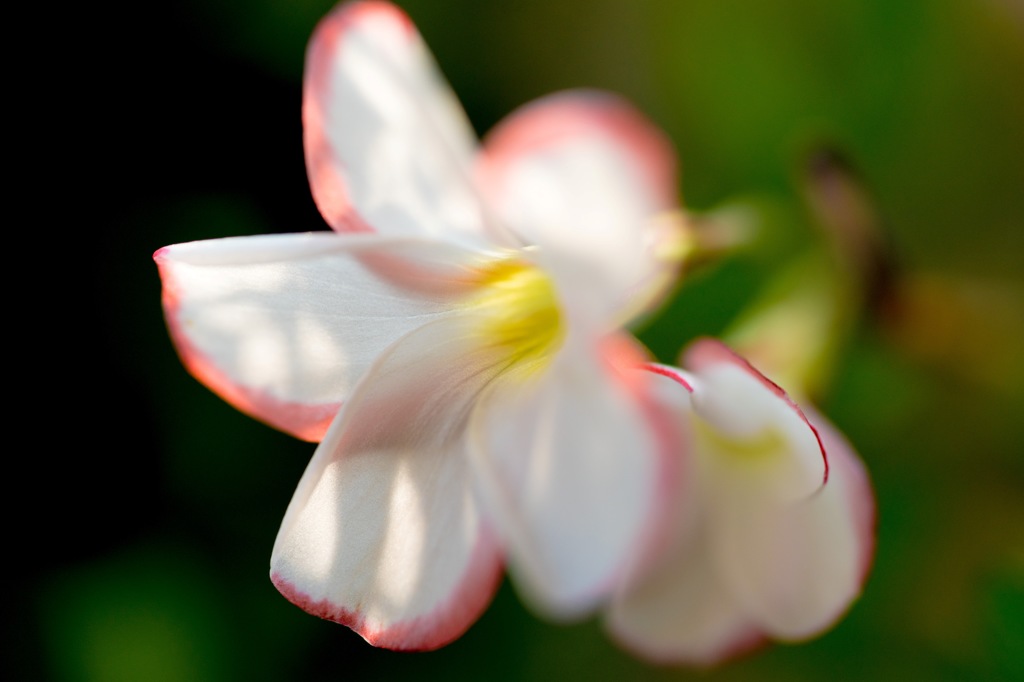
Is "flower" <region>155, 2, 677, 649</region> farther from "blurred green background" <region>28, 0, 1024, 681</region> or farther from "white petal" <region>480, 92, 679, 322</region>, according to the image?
"blurred green background" <region>28, 0, 1024, 681</region>

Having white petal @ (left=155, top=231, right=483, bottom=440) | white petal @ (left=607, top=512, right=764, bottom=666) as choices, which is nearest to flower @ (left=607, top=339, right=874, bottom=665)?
white petal @ (left=607, top=512, right=764, bottom=666)

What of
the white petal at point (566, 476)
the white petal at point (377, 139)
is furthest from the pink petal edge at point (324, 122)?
the white petal at point (566, 476)

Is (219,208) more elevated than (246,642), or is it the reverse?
(219,208)

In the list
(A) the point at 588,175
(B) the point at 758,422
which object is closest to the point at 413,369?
(B) the point at 758,422

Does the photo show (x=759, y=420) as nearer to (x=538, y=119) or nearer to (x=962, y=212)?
(x=538, y=119)

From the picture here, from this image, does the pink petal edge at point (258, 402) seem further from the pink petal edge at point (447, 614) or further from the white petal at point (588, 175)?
the white petal at point (588, 175)

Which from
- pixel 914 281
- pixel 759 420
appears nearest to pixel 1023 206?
pixel 914 281
